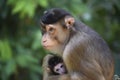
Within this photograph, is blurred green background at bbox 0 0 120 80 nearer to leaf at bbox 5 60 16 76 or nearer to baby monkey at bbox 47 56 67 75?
leaf at bbox 5 60 16 76

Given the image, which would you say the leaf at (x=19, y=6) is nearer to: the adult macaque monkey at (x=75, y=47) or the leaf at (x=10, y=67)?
the leaf at (x=10, y=67)

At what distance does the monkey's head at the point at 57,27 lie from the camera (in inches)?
247

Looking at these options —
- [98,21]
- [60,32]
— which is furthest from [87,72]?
[98,21]

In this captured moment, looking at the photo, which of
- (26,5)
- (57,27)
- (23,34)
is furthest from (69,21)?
(23,34)

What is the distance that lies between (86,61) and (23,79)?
4.61 metres

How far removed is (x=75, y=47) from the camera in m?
6.24

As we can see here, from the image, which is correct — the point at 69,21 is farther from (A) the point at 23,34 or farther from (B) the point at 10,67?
(A) the point at 23,34

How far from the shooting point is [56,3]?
10.4 meters

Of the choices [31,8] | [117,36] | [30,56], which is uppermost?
[31,8]

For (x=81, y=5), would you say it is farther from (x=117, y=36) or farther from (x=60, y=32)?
(x=60, y=32)

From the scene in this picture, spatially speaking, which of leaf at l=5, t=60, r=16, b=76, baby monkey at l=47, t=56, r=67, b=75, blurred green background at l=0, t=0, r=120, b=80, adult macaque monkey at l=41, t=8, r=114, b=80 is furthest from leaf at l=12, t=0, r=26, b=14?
adult macaque monkey at l=41, t=8, r=114, b=80

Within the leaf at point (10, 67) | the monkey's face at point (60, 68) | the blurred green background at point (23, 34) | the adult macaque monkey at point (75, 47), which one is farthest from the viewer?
the leaf at point (10, 67)

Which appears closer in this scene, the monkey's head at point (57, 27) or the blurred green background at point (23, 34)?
the monkey's head at point (57, 27)

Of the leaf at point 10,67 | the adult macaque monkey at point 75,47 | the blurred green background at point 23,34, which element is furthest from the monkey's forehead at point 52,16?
the leaf at point 10,67
